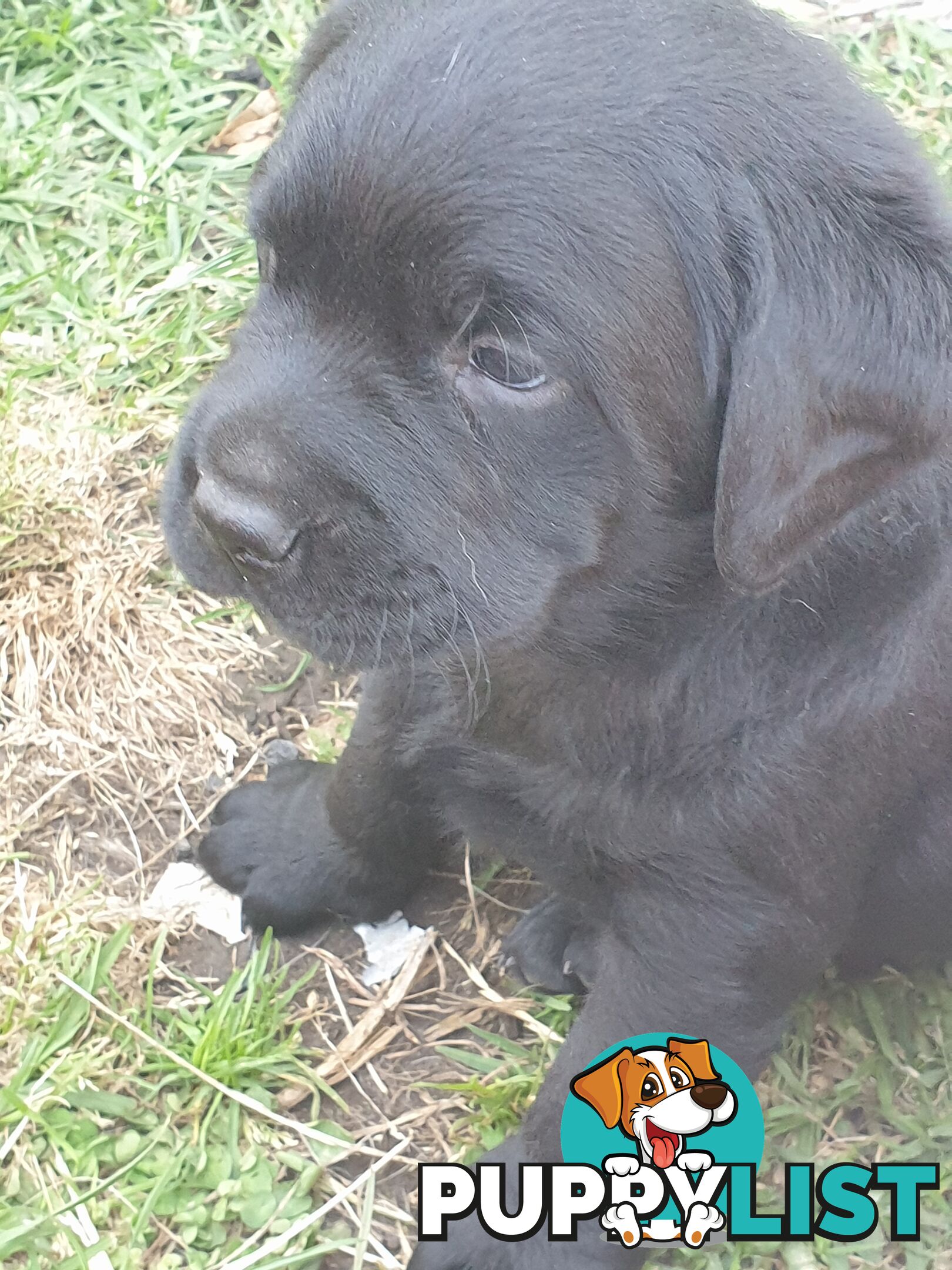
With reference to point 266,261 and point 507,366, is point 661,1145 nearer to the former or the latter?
point 507,366

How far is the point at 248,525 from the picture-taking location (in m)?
1.40

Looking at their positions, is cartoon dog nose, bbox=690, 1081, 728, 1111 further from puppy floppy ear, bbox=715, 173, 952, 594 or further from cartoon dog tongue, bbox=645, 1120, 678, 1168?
puppy floppy ear, bbox=715, 173, 952, 594

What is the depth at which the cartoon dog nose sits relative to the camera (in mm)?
1897

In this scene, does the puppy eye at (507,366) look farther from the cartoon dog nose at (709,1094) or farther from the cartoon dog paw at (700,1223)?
the cartoon dog paw at (700,1223)

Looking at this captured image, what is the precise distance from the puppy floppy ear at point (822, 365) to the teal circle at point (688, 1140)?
0.83m

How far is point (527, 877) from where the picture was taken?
8.12 ft

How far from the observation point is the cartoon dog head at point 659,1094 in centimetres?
184

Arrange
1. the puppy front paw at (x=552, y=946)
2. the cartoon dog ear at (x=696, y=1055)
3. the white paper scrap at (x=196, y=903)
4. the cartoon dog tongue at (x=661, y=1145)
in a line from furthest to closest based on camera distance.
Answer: the white paper scrap at (x=196, y=903) < the puppy front paw at (x=552, y=946) < the cartoon dog tongue at (x=661, y=1145) < the cartoon dog ear at (x=696, y=1055)

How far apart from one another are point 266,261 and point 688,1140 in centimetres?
145

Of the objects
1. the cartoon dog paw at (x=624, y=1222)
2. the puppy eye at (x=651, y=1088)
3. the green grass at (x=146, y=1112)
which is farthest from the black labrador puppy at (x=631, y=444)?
the green grass at (x=146, y=1112)

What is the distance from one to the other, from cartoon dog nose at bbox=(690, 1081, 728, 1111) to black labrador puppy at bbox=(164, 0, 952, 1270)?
0.47 ft

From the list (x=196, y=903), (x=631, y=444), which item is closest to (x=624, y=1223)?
(x=196, y=903)

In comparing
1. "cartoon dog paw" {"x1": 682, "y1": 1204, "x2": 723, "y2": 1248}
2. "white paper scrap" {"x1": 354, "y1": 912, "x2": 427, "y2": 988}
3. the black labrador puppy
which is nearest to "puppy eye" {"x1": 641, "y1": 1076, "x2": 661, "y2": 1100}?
the black labrador puppy

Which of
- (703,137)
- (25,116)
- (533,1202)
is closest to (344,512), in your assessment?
(703,137)
